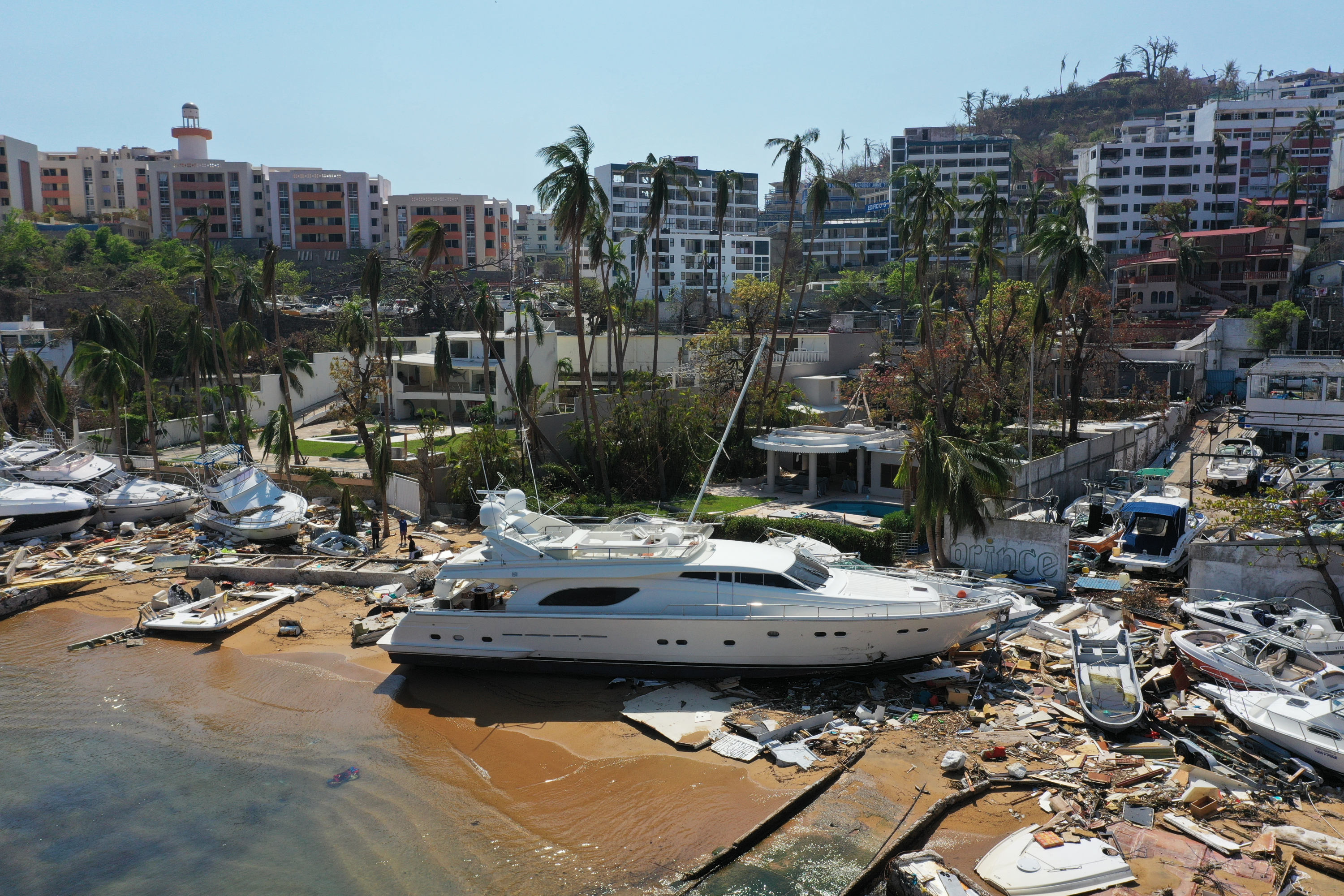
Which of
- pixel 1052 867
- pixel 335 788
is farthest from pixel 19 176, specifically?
pixel 1052 867

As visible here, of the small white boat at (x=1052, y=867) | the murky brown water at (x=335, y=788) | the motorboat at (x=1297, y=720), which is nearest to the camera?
the small white boat at (x=1052, y=867)

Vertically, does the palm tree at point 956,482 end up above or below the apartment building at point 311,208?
below

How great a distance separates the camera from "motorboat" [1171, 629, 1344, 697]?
14.7 m

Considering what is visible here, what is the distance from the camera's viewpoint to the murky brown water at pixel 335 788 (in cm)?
1270

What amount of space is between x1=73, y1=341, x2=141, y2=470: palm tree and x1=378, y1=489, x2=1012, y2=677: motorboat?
23.6 metres

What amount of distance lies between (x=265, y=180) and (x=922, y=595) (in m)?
102

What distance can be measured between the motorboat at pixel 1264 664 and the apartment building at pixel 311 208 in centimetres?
9713

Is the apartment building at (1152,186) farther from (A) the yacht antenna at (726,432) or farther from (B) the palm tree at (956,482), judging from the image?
(A) the yacht antenna at (726,432)

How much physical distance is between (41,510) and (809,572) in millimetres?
25368

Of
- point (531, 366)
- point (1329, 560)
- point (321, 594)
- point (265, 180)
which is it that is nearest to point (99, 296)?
point (531, 366)

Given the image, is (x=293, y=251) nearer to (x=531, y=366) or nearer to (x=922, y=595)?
(x=531, y=366)

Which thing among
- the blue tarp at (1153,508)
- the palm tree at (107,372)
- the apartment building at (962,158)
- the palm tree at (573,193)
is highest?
the apartment building at (962,158)

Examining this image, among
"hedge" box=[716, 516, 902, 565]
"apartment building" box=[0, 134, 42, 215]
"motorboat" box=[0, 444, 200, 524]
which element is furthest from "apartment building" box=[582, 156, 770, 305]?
"apartment building" box=[0, 134, 42, 215]

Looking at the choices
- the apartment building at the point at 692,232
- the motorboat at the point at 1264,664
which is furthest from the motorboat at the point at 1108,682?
the apartment building at the point at 692,232
